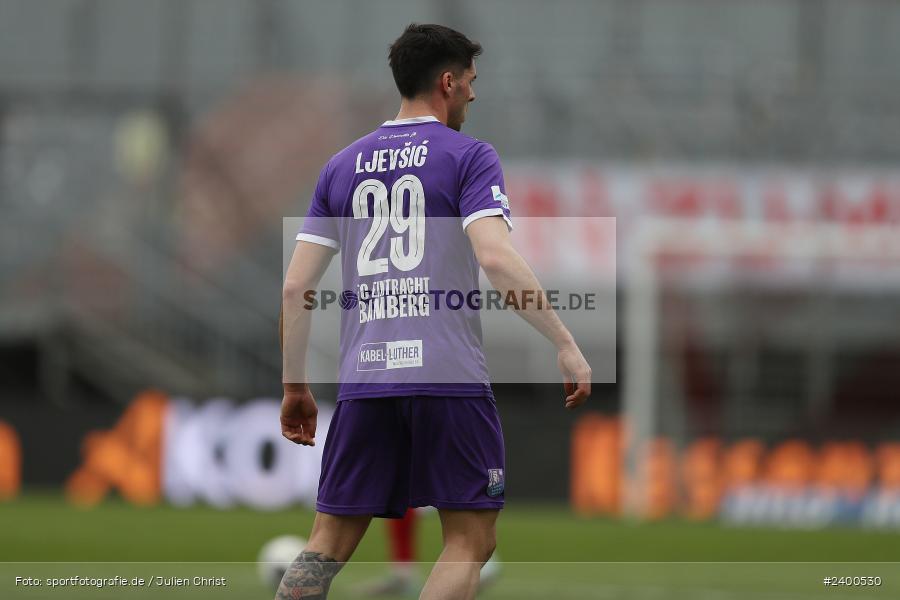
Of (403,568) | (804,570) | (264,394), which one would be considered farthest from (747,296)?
(403,568)

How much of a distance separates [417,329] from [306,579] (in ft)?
2.70

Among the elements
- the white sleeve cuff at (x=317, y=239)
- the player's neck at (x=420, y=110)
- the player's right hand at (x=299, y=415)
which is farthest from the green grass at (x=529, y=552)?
the player's neck at (x=420, y=110)

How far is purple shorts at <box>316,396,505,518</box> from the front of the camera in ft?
16.4

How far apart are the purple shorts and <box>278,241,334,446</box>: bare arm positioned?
16cm

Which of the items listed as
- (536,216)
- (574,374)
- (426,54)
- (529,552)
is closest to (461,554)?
(574,374)

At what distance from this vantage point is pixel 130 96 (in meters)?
24.6

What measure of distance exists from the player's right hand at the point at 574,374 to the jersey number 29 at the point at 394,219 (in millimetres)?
571

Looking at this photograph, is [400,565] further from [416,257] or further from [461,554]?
[416,257]

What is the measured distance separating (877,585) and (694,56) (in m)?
16.1

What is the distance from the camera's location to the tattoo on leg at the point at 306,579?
504cm

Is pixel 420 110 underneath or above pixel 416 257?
above

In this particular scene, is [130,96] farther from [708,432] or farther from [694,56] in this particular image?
[708,432]

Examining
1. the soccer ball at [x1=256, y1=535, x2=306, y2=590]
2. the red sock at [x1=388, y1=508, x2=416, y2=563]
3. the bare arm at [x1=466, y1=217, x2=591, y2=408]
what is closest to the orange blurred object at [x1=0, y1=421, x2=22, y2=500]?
the soccer ball at [x1=256, y1=535, x2=306, y2=590]

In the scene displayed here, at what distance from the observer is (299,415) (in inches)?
208
